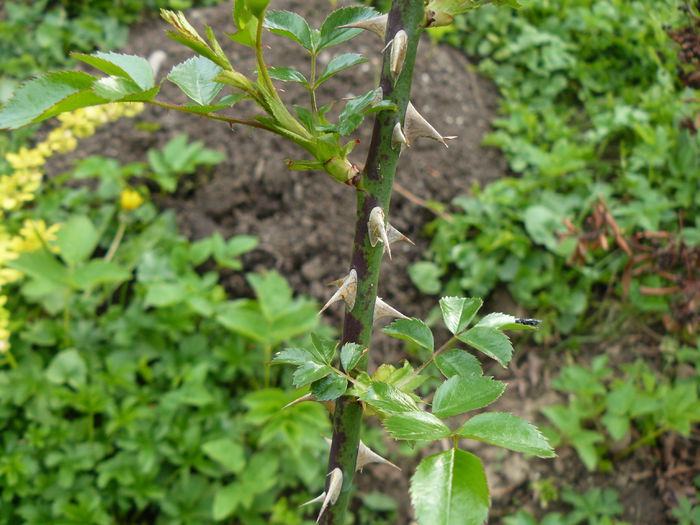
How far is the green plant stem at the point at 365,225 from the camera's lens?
24.1 inches

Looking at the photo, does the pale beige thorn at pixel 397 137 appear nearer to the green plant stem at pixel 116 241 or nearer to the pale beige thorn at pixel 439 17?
the pale beige thorn at pixel 439 17

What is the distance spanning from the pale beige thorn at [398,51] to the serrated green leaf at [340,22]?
103 mm

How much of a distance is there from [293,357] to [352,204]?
2398mm

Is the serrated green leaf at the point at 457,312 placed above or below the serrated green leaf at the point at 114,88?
below

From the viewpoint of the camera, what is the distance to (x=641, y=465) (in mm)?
2268

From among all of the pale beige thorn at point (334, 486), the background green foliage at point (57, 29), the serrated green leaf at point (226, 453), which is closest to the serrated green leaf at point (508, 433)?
the pale beige thorn at point (334, 486)

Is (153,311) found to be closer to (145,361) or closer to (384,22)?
(145,361)

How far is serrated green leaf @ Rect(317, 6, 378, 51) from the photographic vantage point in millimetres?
681

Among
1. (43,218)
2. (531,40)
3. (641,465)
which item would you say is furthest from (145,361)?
(531,40)

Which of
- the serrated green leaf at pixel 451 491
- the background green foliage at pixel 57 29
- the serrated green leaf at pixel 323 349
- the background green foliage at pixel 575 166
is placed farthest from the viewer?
the background green foliage at pixel 57 29

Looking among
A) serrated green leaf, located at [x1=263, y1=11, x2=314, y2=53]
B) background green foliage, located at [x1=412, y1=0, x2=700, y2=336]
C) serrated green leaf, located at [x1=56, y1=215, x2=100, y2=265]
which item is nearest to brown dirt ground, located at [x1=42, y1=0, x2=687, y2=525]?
background green foliage, located at [x1=412, y1=0, x2=700, y2=336]

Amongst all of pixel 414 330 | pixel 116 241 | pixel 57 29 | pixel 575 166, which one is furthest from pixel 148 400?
pixel 57 29

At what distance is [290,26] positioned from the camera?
0.70 meters

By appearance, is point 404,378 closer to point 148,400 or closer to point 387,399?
point 387,399
